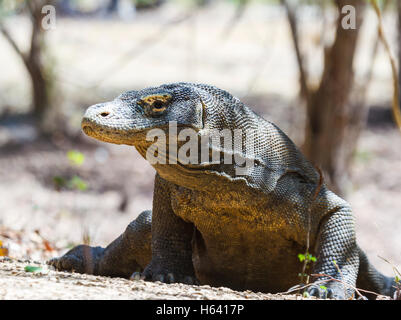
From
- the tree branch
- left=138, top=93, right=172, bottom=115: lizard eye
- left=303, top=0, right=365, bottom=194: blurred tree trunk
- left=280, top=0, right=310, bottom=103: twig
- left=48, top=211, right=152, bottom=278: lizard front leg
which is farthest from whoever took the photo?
the tree branch

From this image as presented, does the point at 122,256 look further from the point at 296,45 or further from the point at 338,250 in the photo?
the point at 296,45

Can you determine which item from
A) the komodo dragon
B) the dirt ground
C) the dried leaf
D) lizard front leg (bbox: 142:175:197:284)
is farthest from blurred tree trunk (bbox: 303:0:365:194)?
the dried leaf

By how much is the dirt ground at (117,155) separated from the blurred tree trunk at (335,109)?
678 millimetres

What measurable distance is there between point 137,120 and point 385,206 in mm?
7610

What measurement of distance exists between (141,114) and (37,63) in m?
9.10

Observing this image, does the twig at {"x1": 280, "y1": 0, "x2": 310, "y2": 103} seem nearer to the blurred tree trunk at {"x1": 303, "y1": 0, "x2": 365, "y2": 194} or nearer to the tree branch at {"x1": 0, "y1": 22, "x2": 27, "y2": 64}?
the blurred tree trunk at {"x1": 303, "y1": 0, "x2": 365, "y2": 194}

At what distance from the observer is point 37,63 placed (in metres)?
11.5

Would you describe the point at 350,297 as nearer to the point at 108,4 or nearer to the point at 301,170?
the point at 301,170

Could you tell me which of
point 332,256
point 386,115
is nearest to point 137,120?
point 332,256

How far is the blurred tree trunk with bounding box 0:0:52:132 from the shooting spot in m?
11.0

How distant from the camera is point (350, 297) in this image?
311cm

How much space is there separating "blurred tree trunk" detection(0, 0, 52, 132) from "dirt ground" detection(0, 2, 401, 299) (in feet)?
1.24

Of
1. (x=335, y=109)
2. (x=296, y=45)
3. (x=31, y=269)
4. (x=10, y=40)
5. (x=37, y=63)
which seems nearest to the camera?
(x=31, y=269)

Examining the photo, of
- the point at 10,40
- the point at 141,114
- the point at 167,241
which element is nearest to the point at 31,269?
the point at 167,241
